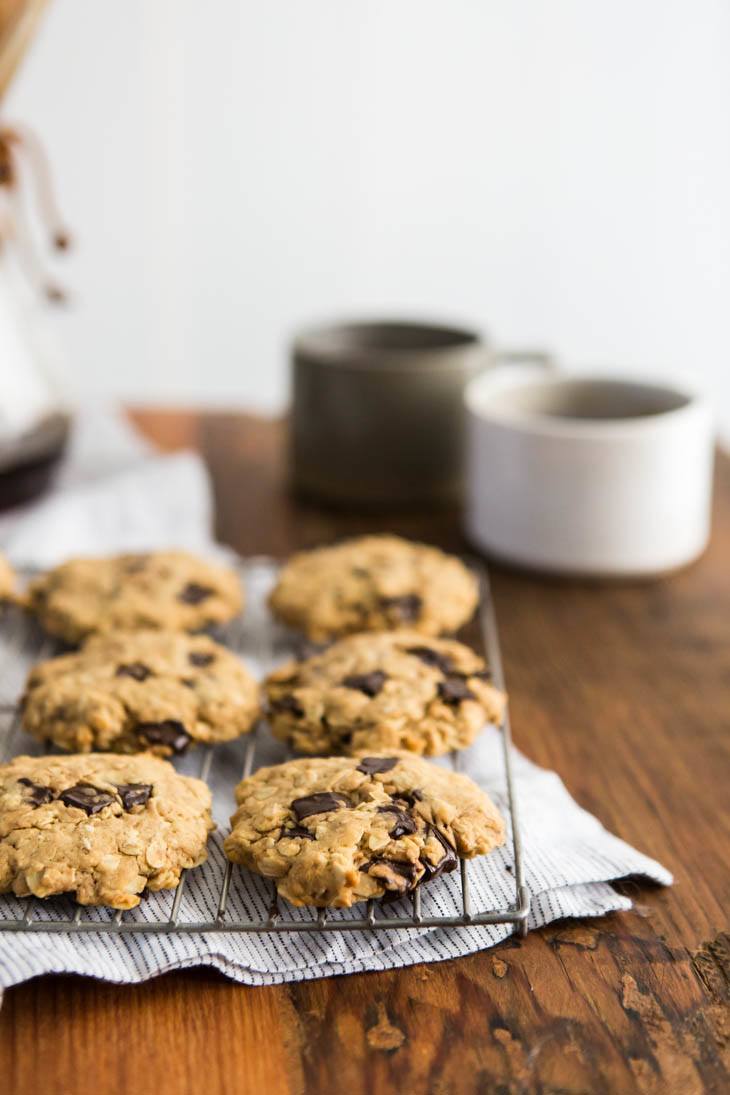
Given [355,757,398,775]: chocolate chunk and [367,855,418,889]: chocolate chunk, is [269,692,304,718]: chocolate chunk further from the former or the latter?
[367,855,418,889]: chocolate chunk

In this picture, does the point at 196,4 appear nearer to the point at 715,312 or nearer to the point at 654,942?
the point at 715,312

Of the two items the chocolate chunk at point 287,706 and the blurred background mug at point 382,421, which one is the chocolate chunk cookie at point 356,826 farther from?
the blurred background mug at point 382,421

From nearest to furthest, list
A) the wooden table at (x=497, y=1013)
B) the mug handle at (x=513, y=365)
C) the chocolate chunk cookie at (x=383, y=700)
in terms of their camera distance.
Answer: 1. the wooden table at (x=497, y=1013)
2. the chocolate chunk cookie at (x=383, y=700)
3. the mug handle at (x=513, y=365)

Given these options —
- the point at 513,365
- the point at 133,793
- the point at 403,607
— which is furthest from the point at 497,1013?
the point at 513,365

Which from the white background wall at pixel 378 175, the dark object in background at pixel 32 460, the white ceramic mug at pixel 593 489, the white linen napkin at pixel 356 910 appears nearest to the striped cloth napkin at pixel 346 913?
the white linen napkin at pixel 356 910

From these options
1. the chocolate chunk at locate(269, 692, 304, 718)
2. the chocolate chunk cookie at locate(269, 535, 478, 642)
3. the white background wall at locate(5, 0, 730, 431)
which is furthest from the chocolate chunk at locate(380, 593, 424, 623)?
the white background wall at locate(5, 0, 730, 431)
